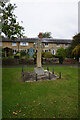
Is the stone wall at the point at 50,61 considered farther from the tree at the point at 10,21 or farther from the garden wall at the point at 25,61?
the tree at the point at 10,21

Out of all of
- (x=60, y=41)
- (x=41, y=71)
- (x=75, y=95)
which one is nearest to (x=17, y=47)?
(x=60, y=41)

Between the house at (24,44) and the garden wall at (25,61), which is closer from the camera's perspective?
the garden wall at (25,61)

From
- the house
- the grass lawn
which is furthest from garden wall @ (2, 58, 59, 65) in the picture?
the grass lawn

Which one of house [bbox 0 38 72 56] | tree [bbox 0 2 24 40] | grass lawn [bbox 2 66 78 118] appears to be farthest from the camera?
house [bbox 0 38 72 56]

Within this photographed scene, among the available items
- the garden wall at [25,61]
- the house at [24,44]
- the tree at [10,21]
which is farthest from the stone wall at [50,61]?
the tree at [10,21]

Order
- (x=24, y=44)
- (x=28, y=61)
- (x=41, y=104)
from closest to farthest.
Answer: (x=41, y=104), (x=28, y=61), (x=24, y=44)

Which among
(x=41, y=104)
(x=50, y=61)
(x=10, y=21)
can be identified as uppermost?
(x=10, y=21)

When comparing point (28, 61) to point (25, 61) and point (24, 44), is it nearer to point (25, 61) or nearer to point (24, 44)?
point (25, 61)

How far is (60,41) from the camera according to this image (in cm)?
3481

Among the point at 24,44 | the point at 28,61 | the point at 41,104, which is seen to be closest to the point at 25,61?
the point at 28,61

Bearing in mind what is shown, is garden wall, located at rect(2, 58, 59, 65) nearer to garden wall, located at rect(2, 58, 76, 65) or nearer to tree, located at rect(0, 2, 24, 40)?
garden wall, located at rect(2, 58, 76, 65)

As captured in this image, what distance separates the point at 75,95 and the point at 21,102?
306 cm

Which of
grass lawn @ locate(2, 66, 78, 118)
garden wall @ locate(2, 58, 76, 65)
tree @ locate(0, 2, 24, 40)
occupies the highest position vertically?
tree @ locate(0, 2, 24, 40)

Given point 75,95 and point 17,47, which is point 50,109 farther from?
point 17,47
